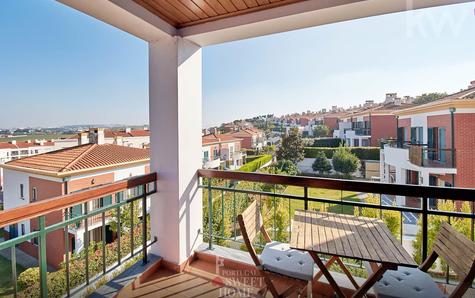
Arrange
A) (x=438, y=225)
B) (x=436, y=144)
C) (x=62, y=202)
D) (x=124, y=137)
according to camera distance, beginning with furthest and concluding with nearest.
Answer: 1. (x=436, y=144)
2. (x=124, y=137)
3. (x=438, y=225)
4. (x=62, y=202)

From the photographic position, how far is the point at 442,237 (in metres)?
1.52

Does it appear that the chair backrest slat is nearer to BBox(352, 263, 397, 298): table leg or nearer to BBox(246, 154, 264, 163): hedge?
BBox(352, 263, 397, 298): table leg

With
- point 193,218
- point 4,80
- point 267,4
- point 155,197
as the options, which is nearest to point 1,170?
point 4,80

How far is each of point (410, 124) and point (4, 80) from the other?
5.48 metres

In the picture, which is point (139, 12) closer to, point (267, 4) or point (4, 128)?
point (267, 4)

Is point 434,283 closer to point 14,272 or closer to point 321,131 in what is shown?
point 14,272

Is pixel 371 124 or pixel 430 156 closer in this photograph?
pixel 430 156

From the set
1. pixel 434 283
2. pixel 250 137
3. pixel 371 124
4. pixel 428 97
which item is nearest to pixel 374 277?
pixel 434 283

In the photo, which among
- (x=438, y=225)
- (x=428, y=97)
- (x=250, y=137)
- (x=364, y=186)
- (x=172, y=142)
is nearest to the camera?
(x=364, y=186)

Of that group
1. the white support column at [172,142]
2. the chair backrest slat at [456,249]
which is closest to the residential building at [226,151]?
the white support column at [172,142]

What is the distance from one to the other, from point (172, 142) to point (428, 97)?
180 inches

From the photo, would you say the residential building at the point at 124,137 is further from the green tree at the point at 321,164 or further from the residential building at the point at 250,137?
the green tree at the point at 321,164

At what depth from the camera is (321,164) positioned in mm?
3740

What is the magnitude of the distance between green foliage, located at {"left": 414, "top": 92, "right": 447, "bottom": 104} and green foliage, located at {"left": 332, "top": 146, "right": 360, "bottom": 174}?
1.57 meters
